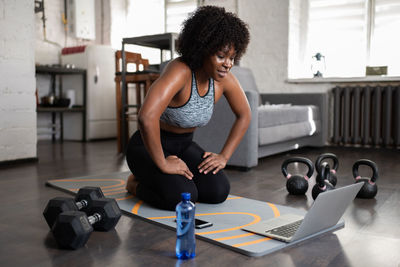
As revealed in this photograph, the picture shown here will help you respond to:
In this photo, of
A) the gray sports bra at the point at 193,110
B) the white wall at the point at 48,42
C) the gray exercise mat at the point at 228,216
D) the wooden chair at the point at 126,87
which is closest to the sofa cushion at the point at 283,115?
the wooden chair at the point at 126,87

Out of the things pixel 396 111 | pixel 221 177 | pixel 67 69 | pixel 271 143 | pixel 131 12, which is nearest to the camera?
pixel 221 177

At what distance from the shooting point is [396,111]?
4180mm

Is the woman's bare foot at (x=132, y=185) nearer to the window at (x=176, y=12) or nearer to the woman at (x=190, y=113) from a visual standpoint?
the woman at (x=190, y=113)

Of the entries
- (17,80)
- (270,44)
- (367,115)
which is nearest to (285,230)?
(17,80)

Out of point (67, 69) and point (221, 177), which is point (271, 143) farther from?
point (67, 69)

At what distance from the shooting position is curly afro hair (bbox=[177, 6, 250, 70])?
1.60 metres

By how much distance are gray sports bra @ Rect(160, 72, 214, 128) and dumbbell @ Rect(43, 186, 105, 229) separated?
472 mm

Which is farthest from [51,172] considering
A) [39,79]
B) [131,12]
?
[131,12]

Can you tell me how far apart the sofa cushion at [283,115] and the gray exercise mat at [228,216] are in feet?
4.18

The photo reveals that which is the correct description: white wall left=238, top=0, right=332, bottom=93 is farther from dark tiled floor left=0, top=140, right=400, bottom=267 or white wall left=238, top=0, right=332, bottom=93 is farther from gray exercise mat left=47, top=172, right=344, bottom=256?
gray exercise mat left=47, top=172, right=344, bottom=256

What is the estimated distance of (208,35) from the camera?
1.60 meters

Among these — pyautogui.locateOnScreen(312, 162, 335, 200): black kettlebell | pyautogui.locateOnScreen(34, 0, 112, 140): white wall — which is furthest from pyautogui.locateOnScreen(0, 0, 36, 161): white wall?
pyautogui.locateOnScreen(312, 162, 335, 200): black kettlebell

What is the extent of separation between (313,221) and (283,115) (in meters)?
2.25

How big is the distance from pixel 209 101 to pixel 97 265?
0.89 metres
